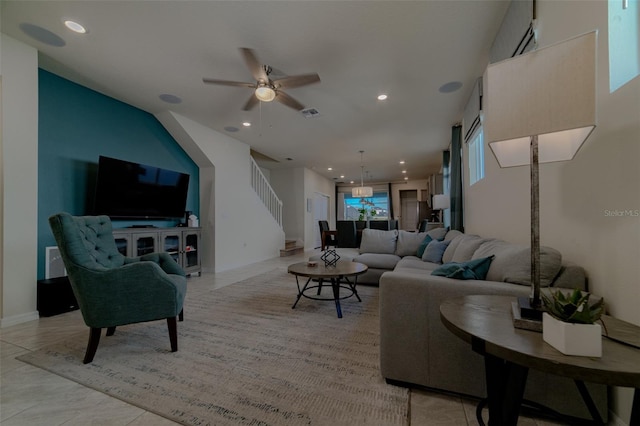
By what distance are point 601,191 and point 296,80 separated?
7.93 feet

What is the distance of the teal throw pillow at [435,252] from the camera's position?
3400 mm

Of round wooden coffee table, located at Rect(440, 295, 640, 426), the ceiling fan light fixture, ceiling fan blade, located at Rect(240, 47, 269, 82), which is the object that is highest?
ceiling fan blade, located at Rect(240, 47, 269, 82)

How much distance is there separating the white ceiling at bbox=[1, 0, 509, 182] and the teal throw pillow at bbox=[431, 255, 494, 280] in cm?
204

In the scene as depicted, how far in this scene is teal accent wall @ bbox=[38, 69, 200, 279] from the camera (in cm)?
299

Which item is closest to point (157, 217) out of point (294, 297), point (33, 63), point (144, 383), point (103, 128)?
point (103, 128)

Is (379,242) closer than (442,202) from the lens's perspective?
Yes

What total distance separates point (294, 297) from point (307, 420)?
2058mm

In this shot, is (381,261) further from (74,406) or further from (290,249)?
(290,249)

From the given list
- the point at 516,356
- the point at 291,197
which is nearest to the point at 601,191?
the point at 516,356

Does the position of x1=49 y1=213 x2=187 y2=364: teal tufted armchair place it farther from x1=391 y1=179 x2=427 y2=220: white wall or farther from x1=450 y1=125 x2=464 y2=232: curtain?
x1=391 y1=179 x2=427 y2=220: white wall

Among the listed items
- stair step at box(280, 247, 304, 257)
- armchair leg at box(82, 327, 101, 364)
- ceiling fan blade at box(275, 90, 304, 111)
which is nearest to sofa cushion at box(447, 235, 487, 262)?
ceiling fan blade at box(275, 90, 304, 111)

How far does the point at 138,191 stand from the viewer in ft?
12.4

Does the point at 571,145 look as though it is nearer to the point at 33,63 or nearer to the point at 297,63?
the point at 297,63

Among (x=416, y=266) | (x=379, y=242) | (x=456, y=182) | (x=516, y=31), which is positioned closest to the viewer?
(x=516, y=31)
